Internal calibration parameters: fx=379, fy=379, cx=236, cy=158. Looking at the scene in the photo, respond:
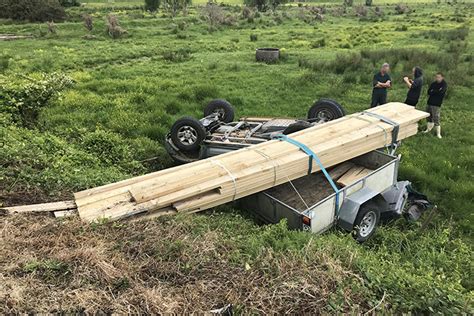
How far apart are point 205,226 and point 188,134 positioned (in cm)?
387

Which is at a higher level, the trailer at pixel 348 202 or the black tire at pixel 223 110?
the black tire at pixel 223 110

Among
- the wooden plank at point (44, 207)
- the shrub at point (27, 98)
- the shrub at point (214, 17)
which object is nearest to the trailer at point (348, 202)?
the wooden plank at point (44, 207)

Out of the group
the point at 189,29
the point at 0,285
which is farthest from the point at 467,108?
the point at 189,29

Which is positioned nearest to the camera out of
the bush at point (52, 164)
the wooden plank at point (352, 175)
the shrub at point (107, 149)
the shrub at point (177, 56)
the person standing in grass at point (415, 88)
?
the bush at point (52, 164)

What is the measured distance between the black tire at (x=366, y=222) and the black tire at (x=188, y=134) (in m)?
3.78

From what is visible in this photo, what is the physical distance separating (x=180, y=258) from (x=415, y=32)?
98.7ft

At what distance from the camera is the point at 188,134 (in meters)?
8.48

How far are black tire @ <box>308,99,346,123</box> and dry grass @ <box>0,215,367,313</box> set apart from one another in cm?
542

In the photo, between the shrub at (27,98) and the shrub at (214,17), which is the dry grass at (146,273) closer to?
the shrub at (27,98)

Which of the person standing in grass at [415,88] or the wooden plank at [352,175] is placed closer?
the wooden plank at [352,175]

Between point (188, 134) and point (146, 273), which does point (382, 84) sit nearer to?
point (188, 134)

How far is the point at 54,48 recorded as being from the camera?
2225cm

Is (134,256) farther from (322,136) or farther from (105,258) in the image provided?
(322,136)

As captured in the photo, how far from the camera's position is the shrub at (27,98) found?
8859 millimetres
